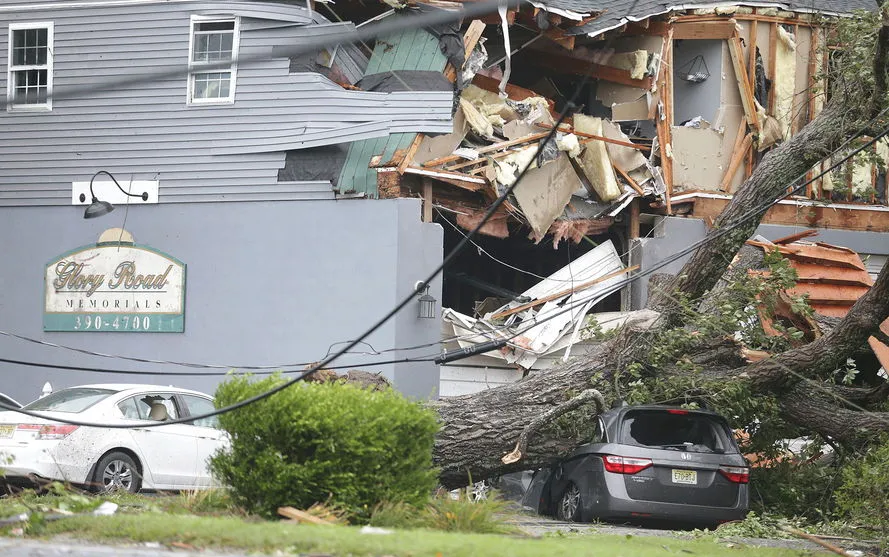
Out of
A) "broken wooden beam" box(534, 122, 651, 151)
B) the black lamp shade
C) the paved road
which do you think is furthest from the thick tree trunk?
the black lamp shade

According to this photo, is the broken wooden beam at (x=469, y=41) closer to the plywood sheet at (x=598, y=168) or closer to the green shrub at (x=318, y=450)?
the plywood sheet at (x=598, y=168)

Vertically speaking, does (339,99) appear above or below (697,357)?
above

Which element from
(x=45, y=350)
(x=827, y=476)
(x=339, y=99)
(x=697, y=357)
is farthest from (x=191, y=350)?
(x=827, y=476)

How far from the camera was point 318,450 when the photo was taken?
24.8 ft

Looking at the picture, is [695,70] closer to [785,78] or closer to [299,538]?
[785,78]

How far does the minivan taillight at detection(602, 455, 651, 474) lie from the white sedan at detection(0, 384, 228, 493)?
152 inches

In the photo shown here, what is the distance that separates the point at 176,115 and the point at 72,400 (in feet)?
21.5

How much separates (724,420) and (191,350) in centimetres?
852

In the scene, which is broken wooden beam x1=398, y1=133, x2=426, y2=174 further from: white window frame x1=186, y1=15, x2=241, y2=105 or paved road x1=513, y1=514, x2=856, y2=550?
paved road x1=513, y1=514, x2=856, y2=550

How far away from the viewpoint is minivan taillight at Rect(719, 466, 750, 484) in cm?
1137

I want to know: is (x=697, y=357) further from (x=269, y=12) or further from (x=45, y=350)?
(x=45, y=350)

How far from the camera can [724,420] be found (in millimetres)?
11695

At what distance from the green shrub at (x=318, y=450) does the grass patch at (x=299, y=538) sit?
448 millimetres

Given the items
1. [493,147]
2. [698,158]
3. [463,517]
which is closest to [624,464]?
[463,517]
